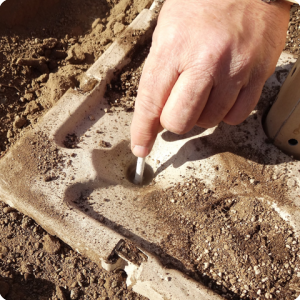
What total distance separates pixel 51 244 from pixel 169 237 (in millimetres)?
636

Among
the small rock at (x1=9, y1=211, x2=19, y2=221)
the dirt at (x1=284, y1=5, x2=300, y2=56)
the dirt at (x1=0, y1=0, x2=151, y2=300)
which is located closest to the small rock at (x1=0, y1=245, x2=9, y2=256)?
the dirt at (x1=0, y1=0, x2=151, y2=300)

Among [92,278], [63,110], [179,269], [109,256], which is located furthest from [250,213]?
[63,110]

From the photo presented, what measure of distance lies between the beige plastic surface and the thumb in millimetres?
628

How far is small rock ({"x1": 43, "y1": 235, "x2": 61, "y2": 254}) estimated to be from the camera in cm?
163

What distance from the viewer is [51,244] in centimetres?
164

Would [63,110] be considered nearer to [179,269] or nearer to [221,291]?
[179,269]

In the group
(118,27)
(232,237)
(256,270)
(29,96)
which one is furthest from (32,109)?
(256,270)

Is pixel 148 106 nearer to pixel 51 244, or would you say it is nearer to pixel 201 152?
pixel 201 152

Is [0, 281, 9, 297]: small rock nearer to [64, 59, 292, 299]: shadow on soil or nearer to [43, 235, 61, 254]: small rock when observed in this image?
[43, 235, 61, 254]: small rock

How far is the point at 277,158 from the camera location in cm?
167

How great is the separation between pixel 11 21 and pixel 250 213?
2.18 metres

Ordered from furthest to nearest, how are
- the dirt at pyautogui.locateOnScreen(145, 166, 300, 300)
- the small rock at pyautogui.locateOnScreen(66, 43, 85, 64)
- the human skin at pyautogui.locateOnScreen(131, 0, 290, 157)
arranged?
the small rock at pyautogui.locateOnScreen(66, 43, 85, 64) → the dirt at pyautogui.locateOnScreen(145, 166, 300, 300) → the human skin at pyautogui.locateOnScreen(131, 0, 290, 157)

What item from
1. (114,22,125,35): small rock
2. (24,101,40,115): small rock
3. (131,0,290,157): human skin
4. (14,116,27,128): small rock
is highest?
(131,0,290,157): human skin

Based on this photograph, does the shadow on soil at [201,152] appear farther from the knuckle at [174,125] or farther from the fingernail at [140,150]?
the knuckle at [174,125]
